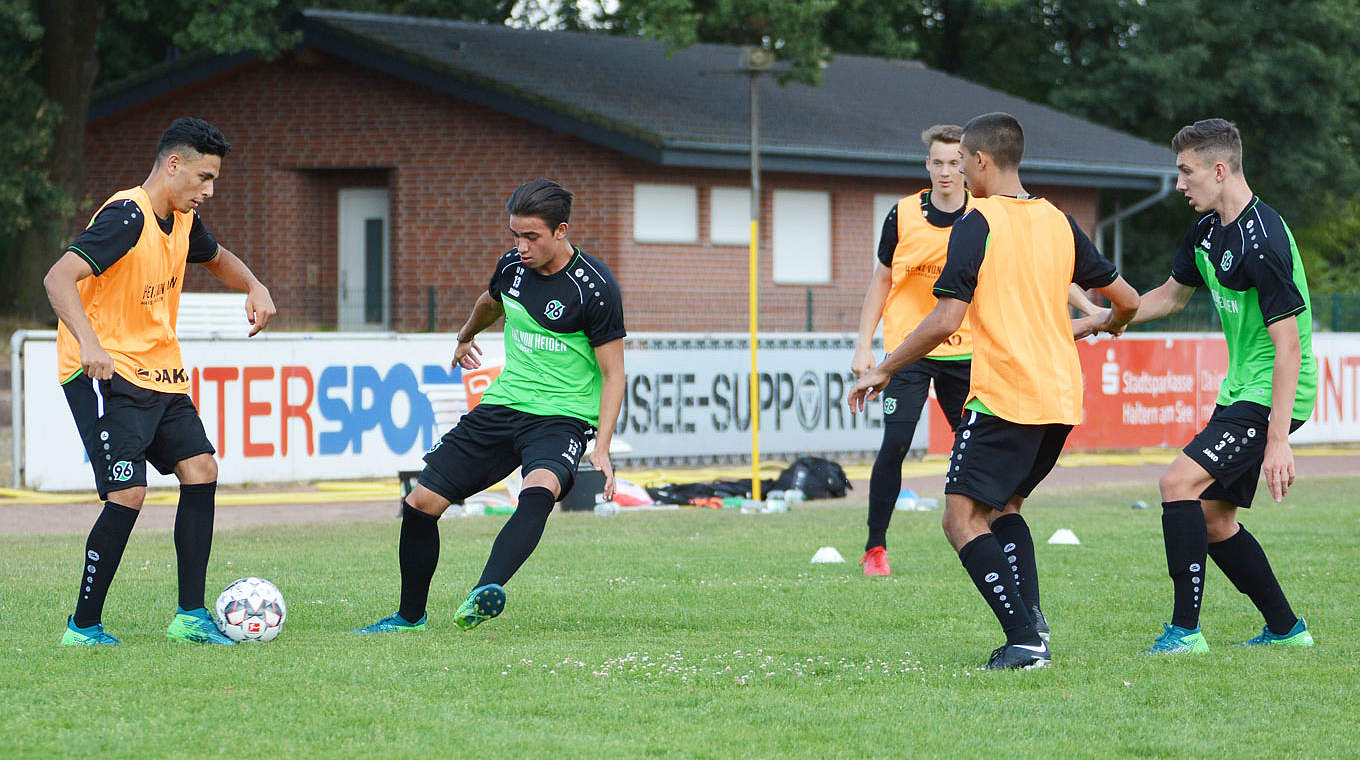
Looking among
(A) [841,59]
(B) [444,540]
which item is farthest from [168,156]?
(A) [841,59]

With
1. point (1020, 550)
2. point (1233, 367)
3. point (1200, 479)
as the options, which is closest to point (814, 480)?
point (1020, 550)

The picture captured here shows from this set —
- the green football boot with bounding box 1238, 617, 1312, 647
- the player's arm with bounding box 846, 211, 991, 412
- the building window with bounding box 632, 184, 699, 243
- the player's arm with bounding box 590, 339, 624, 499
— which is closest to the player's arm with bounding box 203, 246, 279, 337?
the player's arm with bounding box 590, 339, 624, 499

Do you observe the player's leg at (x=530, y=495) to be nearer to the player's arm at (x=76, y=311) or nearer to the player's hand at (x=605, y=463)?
the player's hand at (x=605, y=463)

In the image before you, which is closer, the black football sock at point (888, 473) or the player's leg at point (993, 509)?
the player's leg at point (993, 509)

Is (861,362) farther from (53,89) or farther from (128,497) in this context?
(53,89)

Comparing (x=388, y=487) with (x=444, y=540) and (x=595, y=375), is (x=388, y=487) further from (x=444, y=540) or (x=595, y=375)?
(x=595, y=375)

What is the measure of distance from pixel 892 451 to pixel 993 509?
3.21m

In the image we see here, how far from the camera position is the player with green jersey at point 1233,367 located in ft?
21.4

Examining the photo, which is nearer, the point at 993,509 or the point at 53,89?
the point at 993,509

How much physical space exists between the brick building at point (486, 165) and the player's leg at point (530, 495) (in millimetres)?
18886

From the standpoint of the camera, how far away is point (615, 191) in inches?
1097

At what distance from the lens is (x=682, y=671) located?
6.34 meters

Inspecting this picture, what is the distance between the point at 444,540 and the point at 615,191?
16.6 metres

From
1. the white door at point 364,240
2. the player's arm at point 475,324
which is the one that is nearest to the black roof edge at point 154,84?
the white door at point 364,240
